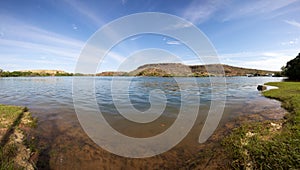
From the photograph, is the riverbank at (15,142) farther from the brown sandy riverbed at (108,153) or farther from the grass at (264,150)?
the grass at (264,150)

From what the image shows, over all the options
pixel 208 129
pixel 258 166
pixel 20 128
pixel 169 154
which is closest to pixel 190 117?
pixel 208 129

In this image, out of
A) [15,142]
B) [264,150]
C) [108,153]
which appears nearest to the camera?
[264,150]

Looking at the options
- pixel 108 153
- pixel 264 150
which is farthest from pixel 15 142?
pixel 264 150

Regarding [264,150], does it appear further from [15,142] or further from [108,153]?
[15,142]

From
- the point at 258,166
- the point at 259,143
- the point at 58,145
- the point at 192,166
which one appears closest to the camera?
the point at 258,166

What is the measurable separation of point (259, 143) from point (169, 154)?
12.2ft

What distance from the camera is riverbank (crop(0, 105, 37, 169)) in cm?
528

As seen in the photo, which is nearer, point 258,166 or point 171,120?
point 258,166

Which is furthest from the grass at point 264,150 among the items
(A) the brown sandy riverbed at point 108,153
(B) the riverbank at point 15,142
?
(B) the riverbank at point 15,142

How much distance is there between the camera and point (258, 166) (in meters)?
5.21

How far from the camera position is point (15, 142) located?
22.3ft

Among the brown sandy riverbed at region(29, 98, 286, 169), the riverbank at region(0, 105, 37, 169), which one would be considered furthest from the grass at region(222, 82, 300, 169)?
the riverbank at region(0, 105, 37, 169)

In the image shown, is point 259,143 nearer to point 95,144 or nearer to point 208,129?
point 208,129

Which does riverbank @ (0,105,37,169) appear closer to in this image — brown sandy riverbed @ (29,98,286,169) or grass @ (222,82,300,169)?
brown sandy riverbed @ (29,98,286,169)
